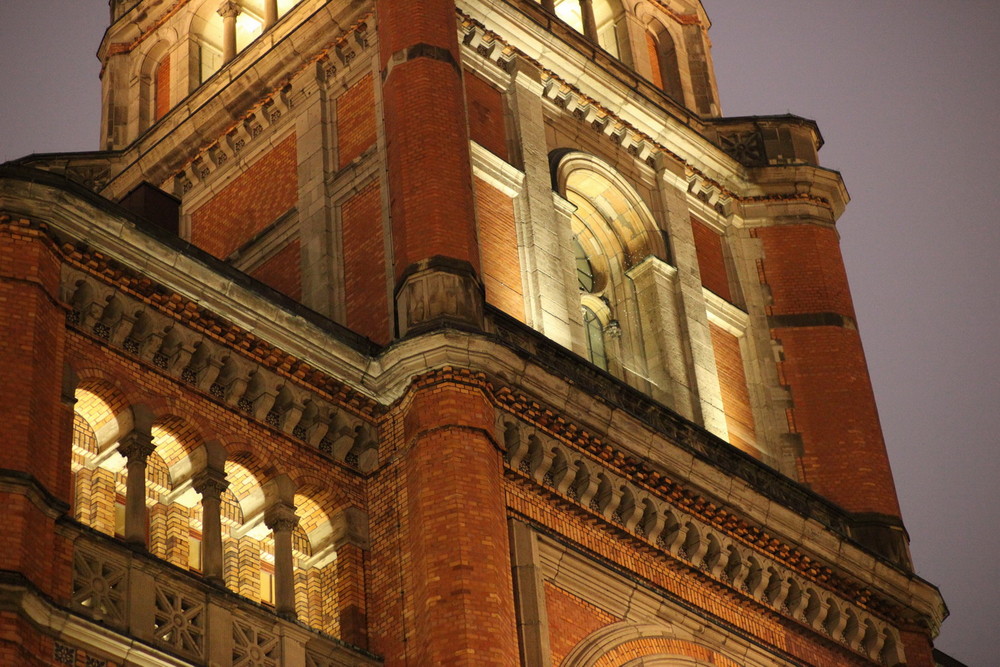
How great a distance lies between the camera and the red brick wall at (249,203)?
37656 millimetres

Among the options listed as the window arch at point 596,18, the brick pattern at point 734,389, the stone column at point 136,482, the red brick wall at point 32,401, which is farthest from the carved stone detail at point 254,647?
the window arch at point 596,18

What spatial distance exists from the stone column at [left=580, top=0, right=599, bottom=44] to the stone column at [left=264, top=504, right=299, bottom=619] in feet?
48.9

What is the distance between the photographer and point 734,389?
38.8m

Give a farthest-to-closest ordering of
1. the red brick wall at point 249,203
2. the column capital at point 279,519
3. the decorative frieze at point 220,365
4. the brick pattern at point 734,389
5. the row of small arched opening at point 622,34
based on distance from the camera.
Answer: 1. the row of small arched opening at point 622,34
2. the brick pattern at point 734,389
3. the red brick wall at point 249,203
4. the column capital at point 279,519
5. the decorative frieze at point 220,365

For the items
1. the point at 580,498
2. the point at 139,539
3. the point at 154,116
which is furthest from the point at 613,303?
the point at 139,539

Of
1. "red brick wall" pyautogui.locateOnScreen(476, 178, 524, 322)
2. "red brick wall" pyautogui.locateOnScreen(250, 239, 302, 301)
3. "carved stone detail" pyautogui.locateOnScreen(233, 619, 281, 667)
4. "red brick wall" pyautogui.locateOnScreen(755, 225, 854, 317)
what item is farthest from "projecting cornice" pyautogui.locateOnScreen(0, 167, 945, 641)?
"red brick wall" pyautogui.locateOnScreen(755, 225, 854, 317)

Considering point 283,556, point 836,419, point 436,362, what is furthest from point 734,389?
point 283,556

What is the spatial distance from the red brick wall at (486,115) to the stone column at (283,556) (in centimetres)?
867

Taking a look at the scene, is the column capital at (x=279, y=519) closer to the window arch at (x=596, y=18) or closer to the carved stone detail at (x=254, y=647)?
the carved stone detail at (x=254, y=647)

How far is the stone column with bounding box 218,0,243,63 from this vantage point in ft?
136

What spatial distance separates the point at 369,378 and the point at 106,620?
639 cm

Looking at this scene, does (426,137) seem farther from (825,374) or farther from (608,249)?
(825,374)

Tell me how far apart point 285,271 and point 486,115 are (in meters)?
3.89

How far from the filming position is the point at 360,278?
Result: 34.7m
